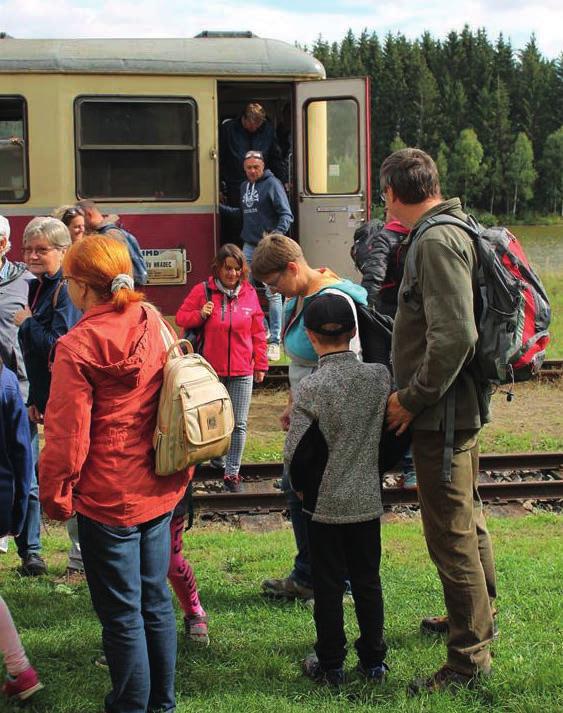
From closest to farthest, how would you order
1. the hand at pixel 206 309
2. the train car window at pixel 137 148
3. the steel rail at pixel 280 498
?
1. the steel rail at pixel 280 498
2. the hand at pixel 206 309
3. the train car window at pixel 137 148

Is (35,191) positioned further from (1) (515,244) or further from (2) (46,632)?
(1) (515,244)

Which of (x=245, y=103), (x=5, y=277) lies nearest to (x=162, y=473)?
(x=5, y=277)

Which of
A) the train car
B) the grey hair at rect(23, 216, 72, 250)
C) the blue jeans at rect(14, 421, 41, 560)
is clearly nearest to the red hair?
the grey hair at rect(23, 216, 72, 250)

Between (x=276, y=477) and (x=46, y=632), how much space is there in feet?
11.5

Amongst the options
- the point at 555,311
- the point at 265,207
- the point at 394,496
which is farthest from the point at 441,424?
the point at 555,311

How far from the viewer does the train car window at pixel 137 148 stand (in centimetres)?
1058

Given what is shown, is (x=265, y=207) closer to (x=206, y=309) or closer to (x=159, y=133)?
(x=159, y=133)

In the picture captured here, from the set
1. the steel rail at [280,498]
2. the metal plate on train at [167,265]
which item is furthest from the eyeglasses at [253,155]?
the steel rail at [280,498]

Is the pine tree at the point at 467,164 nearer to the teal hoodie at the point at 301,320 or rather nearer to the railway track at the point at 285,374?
the railway track at the point at 285,374

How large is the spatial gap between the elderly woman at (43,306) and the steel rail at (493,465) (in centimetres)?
294

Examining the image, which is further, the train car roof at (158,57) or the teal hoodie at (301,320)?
the train car roof at (158,57)

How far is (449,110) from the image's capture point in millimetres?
93000

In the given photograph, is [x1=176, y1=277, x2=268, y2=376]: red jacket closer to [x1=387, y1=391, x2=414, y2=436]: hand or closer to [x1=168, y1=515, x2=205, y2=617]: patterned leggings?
[x1=168, y1=515, x2=205, y2=617]: patterned leggings

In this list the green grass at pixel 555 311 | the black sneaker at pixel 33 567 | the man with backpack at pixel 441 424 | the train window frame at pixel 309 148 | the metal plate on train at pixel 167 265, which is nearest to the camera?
the man with backpack at pixel 441 424
